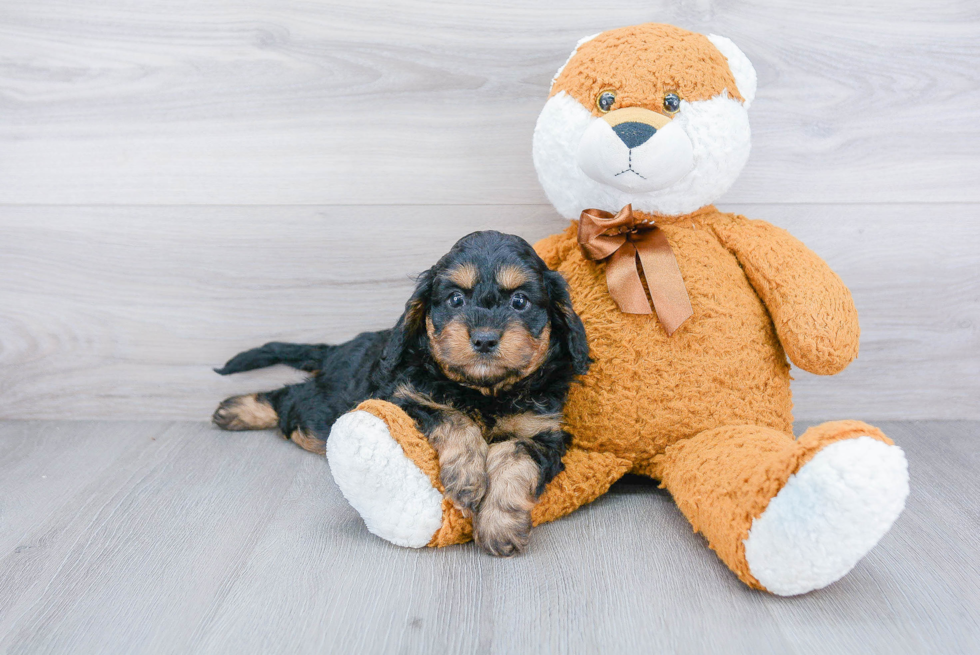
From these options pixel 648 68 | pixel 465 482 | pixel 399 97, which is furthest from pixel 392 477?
pixel 399 97

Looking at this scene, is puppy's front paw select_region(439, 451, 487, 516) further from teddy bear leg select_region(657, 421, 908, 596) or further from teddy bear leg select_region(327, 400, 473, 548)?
teddy bear leg select_region(657, 421, 908, 596)

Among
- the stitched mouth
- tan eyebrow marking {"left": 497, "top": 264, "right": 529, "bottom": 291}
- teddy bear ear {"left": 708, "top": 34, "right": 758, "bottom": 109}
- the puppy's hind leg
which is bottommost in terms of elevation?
the puppy's hind leg

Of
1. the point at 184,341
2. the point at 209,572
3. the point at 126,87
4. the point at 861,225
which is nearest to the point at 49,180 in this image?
the point at 126,87

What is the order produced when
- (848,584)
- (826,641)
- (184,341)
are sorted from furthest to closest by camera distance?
(184,341) < (848,584) < (826,641)

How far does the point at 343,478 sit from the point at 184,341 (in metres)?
1.00

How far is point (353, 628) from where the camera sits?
3.75ft

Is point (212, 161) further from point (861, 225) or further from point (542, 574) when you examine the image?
point (861, 225)

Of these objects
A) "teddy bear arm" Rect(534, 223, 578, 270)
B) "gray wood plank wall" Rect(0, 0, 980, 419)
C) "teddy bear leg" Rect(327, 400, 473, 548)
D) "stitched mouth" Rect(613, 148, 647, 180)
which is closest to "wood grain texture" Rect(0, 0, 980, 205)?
"gray wood plank wall" Rect(0, 0, 980, 419)

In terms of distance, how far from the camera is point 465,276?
139cm

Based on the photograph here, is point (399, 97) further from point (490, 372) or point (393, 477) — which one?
point (393, 477)

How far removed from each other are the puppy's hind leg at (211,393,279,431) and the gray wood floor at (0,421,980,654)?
0.32m

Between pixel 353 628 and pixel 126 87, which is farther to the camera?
pixel 126 87

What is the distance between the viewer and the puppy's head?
4.36 feet

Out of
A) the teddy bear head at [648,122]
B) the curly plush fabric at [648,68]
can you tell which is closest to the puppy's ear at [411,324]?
the teddy bear head at [648,122]
